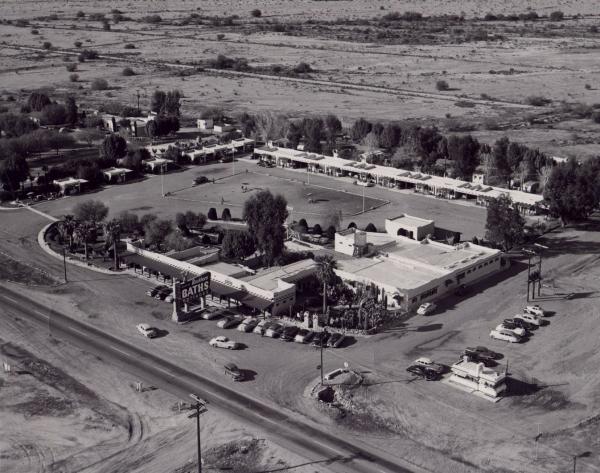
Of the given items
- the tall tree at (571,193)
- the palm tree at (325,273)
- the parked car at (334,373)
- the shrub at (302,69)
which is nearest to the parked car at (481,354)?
the parked car at (334,373)

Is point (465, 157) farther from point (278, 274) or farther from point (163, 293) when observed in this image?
point (163, 293)

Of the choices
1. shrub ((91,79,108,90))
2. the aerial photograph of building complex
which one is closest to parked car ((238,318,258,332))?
the aerial photograph of building complex

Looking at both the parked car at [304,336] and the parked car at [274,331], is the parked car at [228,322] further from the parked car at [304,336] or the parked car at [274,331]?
the parked car at [304,336]

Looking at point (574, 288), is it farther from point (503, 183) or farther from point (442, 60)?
point (442, 60)

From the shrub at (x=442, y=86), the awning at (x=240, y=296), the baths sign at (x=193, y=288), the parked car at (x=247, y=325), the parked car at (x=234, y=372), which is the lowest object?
the parked car at (x=234, y=372)

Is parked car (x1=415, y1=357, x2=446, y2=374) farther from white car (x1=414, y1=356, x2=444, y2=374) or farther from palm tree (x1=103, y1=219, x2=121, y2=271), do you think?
palm tree (x1=103, y1=219, x2=121, y2=271)

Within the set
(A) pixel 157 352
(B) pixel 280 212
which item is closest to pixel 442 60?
(B) pixel 280 212

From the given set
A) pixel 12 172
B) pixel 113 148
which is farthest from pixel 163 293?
pixel 113 148
